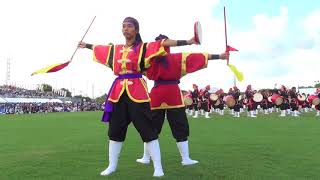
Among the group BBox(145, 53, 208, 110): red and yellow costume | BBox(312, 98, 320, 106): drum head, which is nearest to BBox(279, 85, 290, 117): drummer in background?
BBox(312, 98, 320, 106): drum head

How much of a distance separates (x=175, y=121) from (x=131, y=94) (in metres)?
1.61

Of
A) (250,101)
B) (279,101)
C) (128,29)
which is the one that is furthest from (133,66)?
(279,101)

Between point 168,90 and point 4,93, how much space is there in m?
60.6

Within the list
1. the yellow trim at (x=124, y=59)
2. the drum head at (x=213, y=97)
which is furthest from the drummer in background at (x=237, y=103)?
the yellow trim at (x=124, y=59)

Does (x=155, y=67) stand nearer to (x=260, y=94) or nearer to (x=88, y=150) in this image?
(x=88, y=150)

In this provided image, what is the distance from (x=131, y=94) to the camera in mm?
7203

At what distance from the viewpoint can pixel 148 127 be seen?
7.27 m

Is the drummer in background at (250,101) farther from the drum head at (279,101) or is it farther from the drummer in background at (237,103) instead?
the drum head at (279,101)

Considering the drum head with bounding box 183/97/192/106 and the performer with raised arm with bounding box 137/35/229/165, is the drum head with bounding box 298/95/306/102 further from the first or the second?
the performer with raised arm with bounding box 137/35/229/165

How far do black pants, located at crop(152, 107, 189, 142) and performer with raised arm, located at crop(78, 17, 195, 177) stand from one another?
119 cm

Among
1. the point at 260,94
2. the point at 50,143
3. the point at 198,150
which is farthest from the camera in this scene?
the point at 260,94

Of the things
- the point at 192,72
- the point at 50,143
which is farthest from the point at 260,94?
the point at 192,72

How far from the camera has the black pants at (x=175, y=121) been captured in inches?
336

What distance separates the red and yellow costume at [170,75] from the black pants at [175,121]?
0.33 feet
